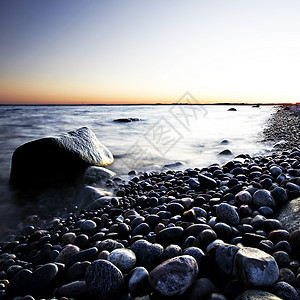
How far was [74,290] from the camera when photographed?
1335 millimetres

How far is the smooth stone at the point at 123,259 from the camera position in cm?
142

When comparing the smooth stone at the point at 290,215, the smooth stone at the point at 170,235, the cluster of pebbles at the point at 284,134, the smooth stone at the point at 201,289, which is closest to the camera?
the smooth stone at the point at 201,289

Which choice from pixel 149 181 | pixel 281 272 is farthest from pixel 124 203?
pixel 281 272

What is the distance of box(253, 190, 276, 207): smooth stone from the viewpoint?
77.9 inches

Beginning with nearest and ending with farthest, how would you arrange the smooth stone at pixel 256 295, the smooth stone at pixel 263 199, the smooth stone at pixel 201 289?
the smooth stone at pixel 256 295, the smooth stone at pixel 201 289, the smooth stone at pixel 263 199

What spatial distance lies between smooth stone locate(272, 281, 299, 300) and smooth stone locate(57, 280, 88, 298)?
41.4 inches

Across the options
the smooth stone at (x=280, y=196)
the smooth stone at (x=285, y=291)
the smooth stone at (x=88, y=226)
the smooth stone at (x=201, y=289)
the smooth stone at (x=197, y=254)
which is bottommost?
the smooth stone at (x=88, y=226)

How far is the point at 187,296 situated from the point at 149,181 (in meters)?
2.54

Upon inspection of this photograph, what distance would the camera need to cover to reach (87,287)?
128cm

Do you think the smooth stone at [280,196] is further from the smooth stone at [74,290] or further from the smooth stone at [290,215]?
the smooth stone at [74,290]

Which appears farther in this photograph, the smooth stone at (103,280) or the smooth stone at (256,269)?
the smooth stone at (103,280)

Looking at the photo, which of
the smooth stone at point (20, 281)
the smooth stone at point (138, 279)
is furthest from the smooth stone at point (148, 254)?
the smooth stone at point (20, 281)

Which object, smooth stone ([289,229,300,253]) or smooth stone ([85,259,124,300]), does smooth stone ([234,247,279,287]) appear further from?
smooth stone ([85,259,124,300])

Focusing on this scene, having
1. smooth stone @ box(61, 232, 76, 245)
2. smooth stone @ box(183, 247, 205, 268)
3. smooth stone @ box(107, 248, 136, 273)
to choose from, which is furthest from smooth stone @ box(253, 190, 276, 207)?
smooth stone @ box(61, 232, 76, 245)
